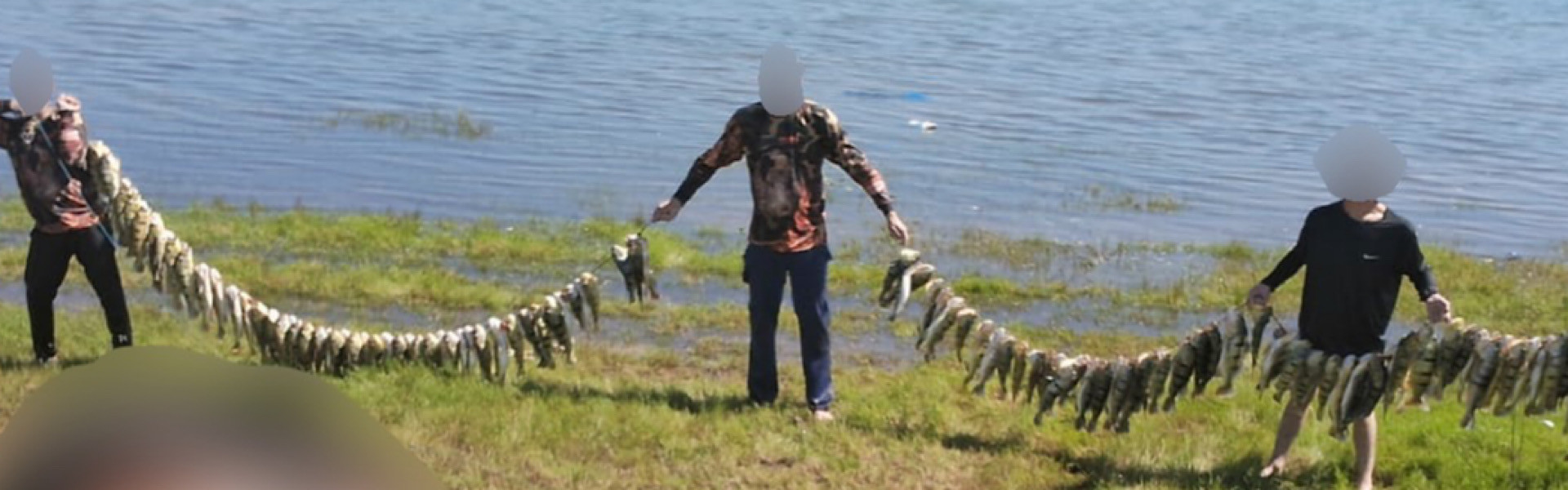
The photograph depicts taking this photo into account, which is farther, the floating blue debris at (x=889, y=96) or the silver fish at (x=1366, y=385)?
the floating blue debris at (x=889, y=96)

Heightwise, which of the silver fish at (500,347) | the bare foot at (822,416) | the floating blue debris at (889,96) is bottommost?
the floating blue debris at (889,96)

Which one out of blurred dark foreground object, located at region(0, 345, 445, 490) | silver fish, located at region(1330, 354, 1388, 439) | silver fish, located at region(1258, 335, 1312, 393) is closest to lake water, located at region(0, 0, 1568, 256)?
silver fish, located at region(1258, 335, 1312, 393)

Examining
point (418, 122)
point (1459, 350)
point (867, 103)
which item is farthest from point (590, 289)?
point (867, 103)

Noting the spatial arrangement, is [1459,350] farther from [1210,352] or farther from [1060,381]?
[1060,381]

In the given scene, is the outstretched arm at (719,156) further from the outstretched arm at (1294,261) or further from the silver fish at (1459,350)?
the silver fish at (1459,350)

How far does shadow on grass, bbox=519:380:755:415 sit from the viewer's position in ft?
28.9

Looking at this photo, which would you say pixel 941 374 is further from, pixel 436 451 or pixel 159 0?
pixel 159 0

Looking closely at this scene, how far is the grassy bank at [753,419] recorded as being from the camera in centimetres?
773

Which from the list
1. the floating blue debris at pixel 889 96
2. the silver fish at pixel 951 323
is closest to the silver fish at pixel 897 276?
the silver fish at pixel 951 323

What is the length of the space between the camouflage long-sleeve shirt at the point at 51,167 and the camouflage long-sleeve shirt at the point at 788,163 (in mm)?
3148

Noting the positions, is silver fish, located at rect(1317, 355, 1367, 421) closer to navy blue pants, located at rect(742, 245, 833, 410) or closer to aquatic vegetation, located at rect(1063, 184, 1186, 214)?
navy blue pants, located at rect(742, 245, 833, 410)

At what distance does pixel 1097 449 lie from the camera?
8.32 meters

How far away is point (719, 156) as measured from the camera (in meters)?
8.44

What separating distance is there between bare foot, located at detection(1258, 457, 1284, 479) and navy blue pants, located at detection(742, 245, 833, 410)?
210 cm
